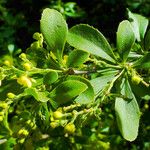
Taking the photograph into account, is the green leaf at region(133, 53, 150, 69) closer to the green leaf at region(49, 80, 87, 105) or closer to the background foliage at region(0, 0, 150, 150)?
the background foliage at region(0, 0, 150, 150)

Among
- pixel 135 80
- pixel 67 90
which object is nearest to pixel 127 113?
pixel 135 80

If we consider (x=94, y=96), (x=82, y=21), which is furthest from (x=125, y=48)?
(x=82, y=21)

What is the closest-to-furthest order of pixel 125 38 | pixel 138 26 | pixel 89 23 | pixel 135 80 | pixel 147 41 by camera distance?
pixel 135 80 < pixel 125 38 < pixel 147 41 < pixel 138 26 < pixel 89 23

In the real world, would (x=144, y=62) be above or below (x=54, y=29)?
below

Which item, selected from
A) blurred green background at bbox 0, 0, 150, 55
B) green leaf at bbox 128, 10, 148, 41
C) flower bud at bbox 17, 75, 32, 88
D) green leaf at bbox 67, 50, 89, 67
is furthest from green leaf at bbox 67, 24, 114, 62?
blurred green background at bbox 0, 0, 150, 55

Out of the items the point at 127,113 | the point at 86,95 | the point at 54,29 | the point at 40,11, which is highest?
the point at 54,29

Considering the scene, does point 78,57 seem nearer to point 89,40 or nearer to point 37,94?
point 89,40
